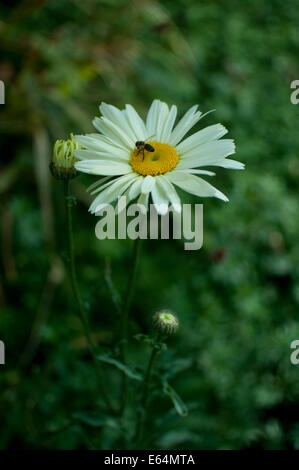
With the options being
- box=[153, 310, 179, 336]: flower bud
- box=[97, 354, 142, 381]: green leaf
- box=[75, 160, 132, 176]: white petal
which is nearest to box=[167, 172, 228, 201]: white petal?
box=[75, 160, 132, 176]: white petal

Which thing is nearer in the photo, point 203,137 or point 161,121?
point 203,137

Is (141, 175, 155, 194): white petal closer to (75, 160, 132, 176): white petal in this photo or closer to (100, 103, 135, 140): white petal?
(75, 160, 132, 176): white petal

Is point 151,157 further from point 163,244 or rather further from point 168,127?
point 163,244

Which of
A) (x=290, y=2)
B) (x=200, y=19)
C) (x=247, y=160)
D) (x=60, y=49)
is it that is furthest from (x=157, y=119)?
(x=290, y=2)

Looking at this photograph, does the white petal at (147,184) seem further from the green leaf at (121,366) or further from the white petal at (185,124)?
the green leaf at (121,366)

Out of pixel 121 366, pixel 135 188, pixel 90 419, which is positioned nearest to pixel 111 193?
pixel 135 188

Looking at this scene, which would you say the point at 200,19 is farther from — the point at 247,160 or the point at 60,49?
the point at 247,160
